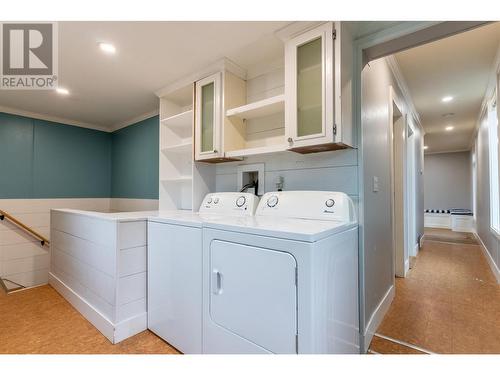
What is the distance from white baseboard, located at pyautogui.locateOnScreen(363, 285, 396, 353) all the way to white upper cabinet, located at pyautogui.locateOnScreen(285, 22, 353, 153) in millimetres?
1276

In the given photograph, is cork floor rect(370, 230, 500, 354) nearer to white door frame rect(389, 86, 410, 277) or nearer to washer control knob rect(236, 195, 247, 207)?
white door frame rect(389, 86, 410, 277)

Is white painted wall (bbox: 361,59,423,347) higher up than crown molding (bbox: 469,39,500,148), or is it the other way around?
crown molding (bbox: 469,39,500,148)

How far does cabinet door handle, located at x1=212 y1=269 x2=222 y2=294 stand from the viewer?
4.34ft

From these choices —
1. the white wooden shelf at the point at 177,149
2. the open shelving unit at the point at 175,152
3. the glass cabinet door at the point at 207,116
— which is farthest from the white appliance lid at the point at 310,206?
the white wooden shelf at the point at 177,149

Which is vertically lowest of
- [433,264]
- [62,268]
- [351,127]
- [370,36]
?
[433,264]

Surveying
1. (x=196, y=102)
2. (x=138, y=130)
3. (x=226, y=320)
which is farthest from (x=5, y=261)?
(x=226, y=320)

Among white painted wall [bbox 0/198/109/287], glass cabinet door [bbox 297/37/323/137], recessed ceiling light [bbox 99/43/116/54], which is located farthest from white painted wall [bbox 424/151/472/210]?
white painted wall [bbox 0/198/109/287]

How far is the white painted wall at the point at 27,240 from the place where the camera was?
127 inches

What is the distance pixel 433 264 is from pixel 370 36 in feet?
11.1

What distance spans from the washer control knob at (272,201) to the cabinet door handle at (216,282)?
0.64 m
